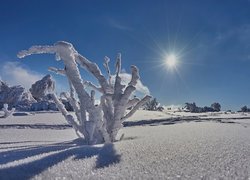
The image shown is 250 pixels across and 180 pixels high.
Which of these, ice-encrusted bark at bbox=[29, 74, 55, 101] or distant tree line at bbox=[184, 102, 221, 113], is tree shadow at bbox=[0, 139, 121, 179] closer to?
distant tree line at bbox=[184, 102, 221, 113]

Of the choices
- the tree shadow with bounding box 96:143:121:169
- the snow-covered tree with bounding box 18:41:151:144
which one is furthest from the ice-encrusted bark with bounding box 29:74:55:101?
the tree shadow with bounding box 96:143:121:169

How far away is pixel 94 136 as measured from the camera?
4062 millimetres

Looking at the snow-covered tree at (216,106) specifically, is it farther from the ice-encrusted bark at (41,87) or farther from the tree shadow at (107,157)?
the tree shadow at (107,157)

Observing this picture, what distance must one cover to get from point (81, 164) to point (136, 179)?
60 cm

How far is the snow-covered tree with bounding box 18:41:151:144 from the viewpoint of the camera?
3.93 metres

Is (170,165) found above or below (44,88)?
below

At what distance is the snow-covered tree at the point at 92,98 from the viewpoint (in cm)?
393

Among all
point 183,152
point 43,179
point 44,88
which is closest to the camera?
point 43,179

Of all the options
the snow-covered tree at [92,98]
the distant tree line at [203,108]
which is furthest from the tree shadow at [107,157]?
the distant tree line at [203,108]

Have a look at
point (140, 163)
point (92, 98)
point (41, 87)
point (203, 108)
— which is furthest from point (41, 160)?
point (41, 87)

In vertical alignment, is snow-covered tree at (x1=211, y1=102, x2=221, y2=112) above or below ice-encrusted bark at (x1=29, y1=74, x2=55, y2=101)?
below

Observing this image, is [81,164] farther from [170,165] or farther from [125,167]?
[170,165]

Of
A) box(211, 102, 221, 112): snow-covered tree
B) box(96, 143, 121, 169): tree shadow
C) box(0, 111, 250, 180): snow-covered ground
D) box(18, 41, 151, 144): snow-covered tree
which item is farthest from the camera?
box(211, 102, 221, 112): snow-covered tree

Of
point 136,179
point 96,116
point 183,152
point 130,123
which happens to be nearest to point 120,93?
point 96,116
